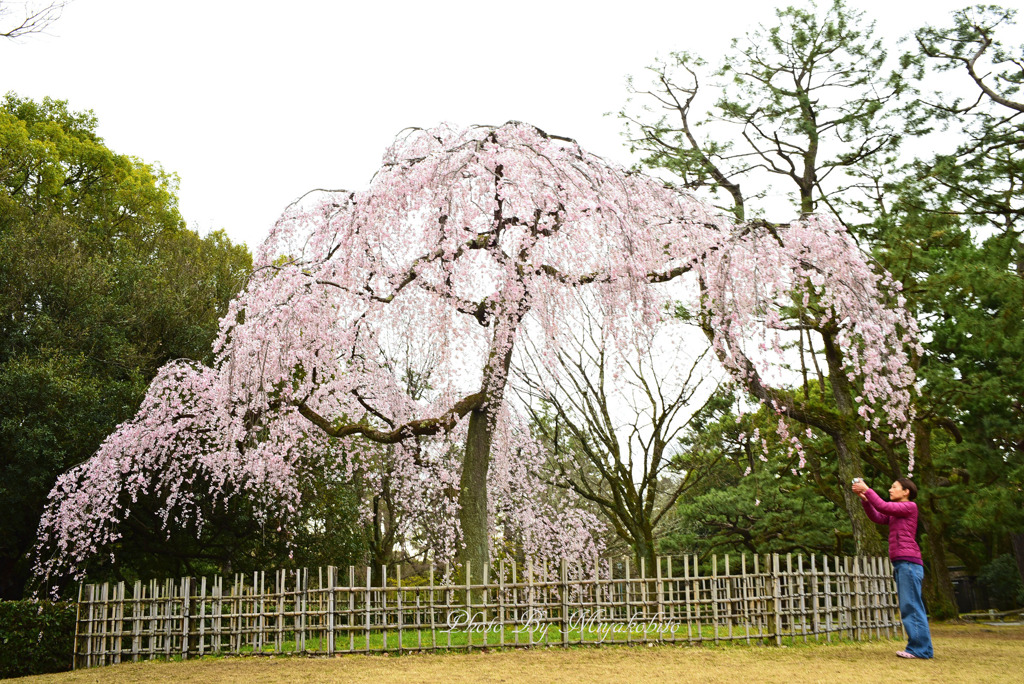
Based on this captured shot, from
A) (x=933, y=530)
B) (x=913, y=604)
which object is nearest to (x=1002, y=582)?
(x=933, y=530)

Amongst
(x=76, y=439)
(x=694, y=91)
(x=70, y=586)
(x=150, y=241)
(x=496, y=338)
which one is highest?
(x=694, y=91)

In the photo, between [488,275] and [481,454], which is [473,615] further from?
[488,275]

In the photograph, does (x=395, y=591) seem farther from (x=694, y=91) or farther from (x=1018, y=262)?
(x=694, y=91)

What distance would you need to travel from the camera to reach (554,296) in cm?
794

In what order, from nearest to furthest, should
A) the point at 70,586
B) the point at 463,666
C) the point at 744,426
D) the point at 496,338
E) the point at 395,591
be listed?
the point at 463,666
the point at 395,591
the point at 496,338
the point at 70,586
the point at 744,426

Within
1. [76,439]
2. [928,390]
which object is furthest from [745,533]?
[76,439]

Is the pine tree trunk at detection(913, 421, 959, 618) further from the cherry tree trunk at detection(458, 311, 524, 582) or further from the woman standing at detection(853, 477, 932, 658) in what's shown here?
the cherry tree trunk at detection(458, 311, 524, 582)

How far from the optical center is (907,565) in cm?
612

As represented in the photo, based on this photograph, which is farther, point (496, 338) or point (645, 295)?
point (496, 338)

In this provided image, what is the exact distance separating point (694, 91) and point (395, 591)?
972 centimetres

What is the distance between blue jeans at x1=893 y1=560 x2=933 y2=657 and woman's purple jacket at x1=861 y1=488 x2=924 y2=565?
7 cm

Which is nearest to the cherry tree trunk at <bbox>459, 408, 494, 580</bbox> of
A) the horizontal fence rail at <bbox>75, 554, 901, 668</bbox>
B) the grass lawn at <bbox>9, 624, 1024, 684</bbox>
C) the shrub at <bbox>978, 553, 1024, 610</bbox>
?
→ the horizontal fence rail at <bbox>75, 554, 901, 668</bbox>

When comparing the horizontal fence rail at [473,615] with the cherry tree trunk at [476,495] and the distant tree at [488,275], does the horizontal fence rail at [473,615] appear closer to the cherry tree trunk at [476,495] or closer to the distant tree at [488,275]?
the cherry tree trunk at [476,495]

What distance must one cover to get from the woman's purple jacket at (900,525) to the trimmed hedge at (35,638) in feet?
26.8
